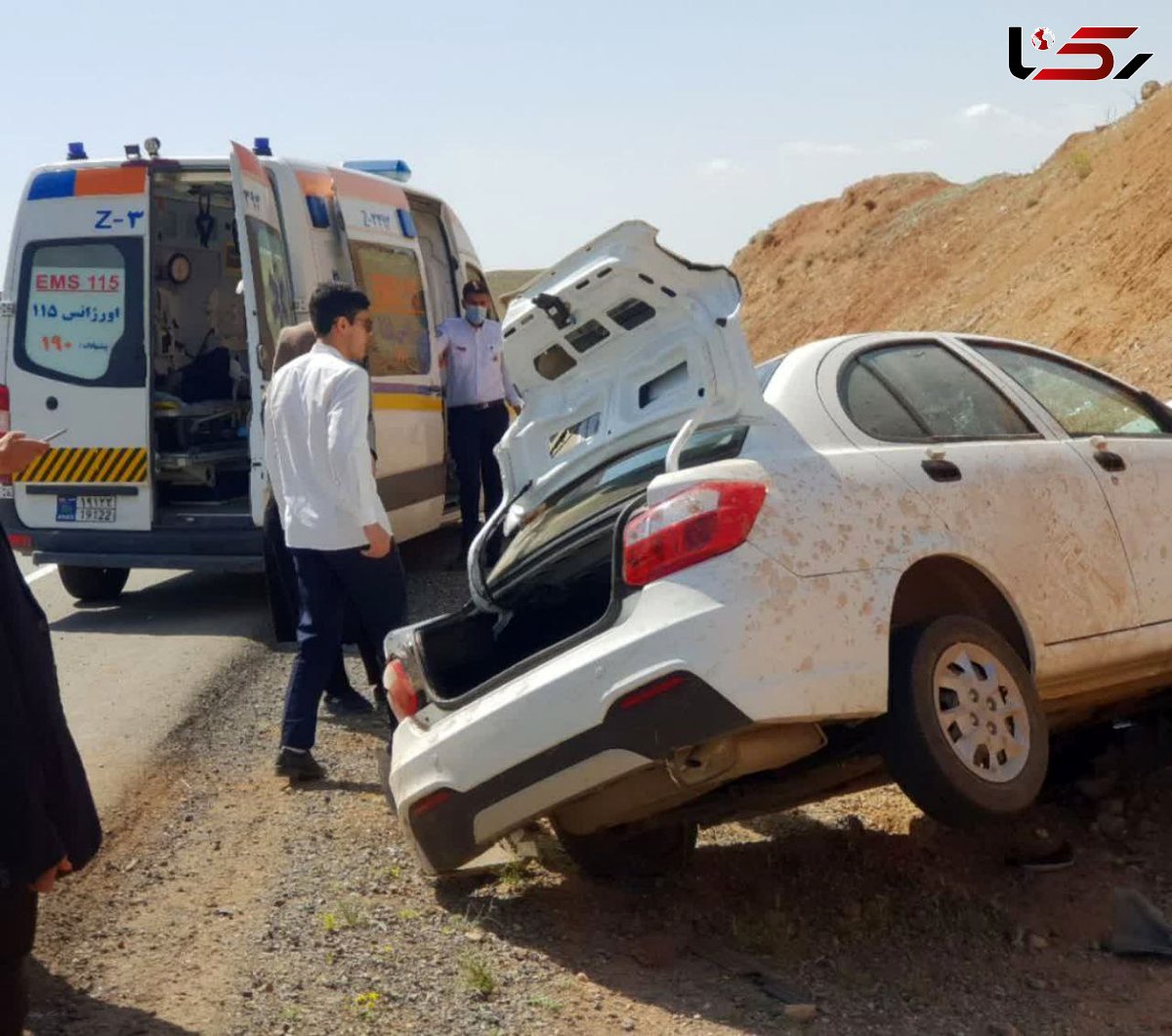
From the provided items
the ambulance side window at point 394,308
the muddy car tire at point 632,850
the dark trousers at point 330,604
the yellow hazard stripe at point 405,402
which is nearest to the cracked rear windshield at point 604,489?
the muddy car tire at point 632,850

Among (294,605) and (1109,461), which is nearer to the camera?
(1109,461)

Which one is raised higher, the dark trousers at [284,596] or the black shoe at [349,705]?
the dark trousers at [284,596]

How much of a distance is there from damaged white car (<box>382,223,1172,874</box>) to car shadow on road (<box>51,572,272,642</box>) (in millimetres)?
4760

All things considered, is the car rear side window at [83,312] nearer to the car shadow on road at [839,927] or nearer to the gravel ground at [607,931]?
the gravel ground at [607,931]

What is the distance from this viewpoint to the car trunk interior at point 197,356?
10.7 m

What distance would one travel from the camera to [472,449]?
39.6 feet

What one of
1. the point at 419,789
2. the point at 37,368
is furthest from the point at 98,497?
the point at 419,789

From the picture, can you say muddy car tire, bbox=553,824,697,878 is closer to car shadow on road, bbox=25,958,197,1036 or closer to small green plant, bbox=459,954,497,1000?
small green plant, bbox=459,954,497,1000

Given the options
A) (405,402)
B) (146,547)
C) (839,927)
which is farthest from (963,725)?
(405,402)

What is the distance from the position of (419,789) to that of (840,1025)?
1360 mm

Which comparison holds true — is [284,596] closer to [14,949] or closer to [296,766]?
[296,766]

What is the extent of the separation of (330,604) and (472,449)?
5.25 metres

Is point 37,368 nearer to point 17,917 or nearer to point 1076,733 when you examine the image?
point 1076,733

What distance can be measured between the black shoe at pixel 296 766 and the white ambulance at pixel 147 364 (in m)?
3.09
